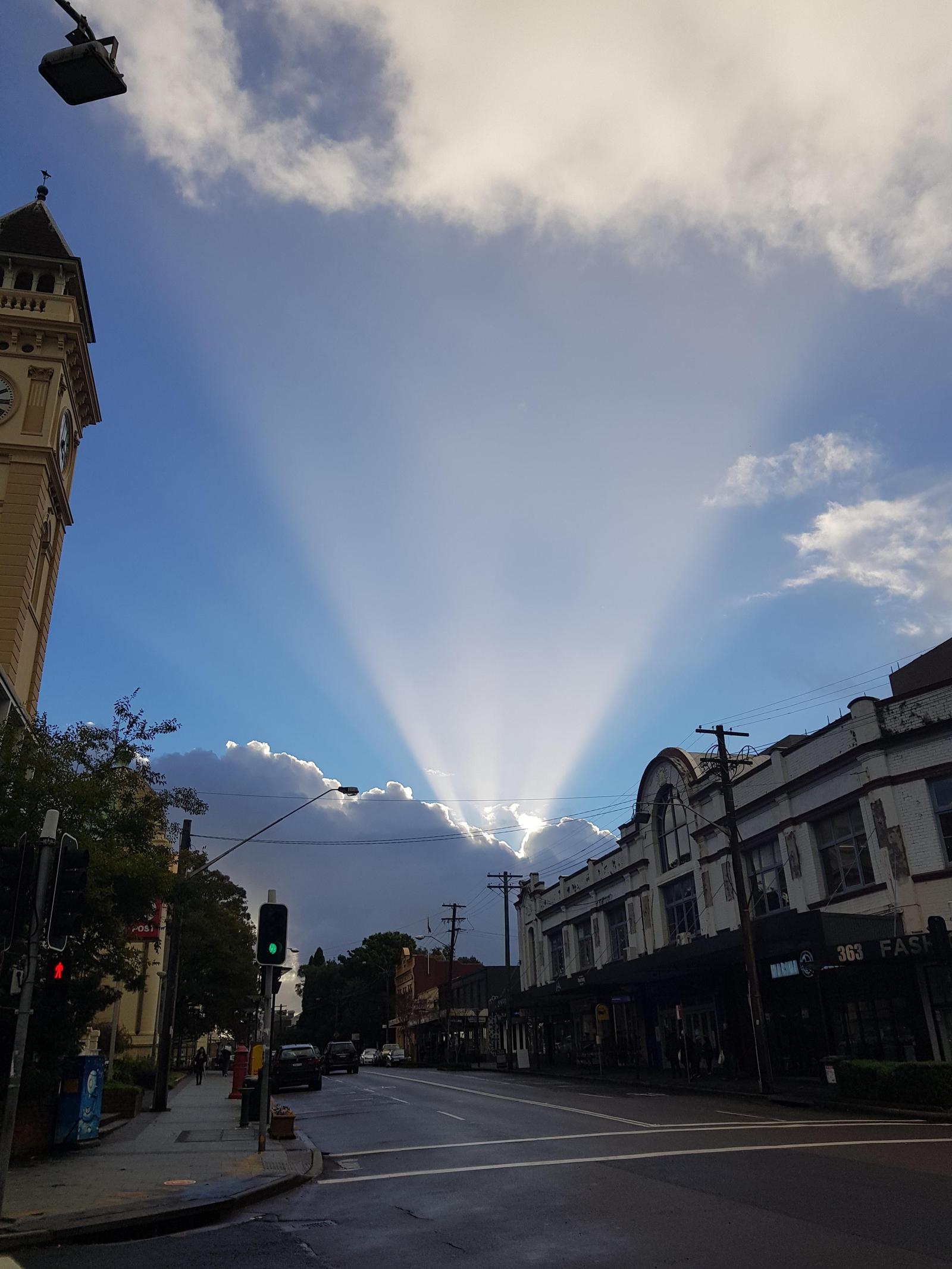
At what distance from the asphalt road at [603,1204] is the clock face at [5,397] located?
28.2 m

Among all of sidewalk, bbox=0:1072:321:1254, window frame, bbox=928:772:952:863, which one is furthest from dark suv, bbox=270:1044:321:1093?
window frame, bbox=928:772:952:863

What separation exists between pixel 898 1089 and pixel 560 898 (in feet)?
112

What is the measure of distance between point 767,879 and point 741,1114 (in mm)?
13189

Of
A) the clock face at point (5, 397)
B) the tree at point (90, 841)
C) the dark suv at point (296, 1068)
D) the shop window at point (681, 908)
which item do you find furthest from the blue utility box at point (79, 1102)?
the clock face at point (5, 397)

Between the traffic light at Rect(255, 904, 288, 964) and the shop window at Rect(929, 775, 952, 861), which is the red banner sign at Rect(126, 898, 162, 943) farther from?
the shop window at Rect(929, 775, 952, 861)

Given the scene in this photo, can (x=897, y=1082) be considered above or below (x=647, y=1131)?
Answer: above

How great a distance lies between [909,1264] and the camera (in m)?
7.02

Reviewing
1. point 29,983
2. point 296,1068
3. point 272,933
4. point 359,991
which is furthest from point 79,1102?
point 359,991

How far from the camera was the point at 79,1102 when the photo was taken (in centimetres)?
1622

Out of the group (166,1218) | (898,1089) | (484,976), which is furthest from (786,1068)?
(484,976)

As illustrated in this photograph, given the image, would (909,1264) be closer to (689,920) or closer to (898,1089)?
(898,1089)

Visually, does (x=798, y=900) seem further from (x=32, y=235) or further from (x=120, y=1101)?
(x=32, y=235)

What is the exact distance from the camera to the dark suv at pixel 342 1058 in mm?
Answer: 50531

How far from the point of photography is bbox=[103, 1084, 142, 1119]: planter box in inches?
898
